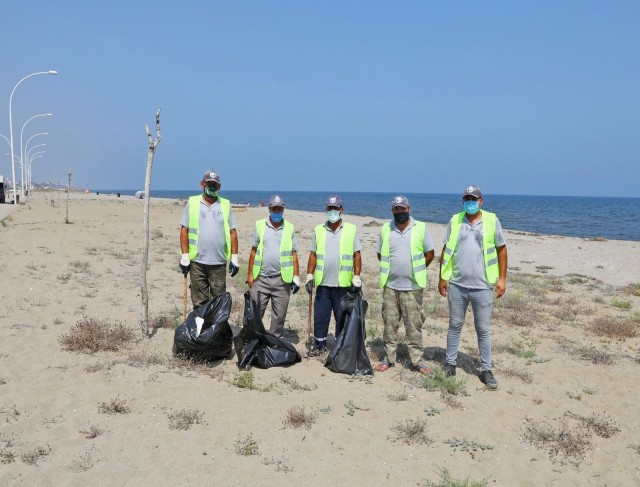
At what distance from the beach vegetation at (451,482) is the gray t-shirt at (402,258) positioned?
213 cm

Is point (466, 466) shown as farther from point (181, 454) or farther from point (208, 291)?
point (208, 291)

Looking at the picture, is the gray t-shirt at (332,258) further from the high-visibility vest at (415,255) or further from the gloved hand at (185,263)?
the gloved hand at (185,263)

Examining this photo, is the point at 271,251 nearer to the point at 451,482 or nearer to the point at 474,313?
the point at 474,313

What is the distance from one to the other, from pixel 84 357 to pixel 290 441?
2.83 meters

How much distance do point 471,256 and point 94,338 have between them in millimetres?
4361

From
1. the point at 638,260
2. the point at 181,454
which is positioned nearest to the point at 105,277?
the point at 181,454

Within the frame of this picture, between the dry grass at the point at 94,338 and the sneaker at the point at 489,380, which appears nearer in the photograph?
the sneaker at the point at 489,380

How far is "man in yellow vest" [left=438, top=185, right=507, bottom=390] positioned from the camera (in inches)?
202

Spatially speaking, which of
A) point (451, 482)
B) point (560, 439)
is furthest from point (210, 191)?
point (560, 439)

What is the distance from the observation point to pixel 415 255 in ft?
17.6

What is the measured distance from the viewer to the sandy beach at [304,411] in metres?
3.71

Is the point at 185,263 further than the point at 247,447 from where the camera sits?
Yes

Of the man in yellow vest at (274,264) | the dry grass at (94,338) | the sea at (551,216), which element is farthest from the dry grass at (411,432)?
the sea at (551,216)

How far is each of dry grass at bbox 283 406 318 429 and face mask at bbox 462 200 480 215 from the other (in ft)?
8.38
